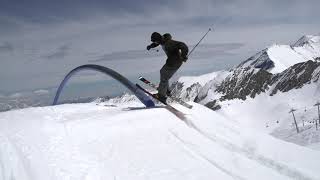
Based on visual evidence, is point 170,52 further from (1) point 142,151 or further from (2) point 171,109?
(1) point 142,151

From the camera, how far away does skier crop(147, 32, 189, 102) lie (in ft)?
55.8

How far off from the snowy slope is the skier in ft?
11.6

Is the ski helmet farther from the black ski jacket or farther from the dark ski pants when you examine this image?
the dark ski pants

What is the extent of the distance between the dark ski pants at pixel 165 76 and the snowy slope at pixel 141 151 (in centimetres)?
367

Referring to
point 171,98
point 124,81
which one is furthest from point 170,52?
point 124,81

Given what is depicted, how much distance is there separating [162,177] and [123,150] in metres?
2.21

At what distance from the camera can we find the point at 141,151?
36.4ft

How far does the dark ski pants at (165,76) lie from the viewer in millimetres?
17844

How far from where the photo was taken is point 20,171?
9.27 meters

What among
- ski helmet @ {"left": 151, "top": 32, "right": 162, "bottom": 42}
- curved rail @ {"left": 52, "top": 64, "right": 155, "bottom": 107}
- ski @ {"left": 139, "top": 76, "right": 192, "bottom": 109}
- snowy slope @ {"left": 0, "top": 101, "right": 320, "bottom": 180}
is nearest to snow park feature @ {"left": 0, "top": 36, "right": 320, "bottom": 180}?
snowy slope @ {"left": 0, "top": 101, "right": 320, "bottom": 180}

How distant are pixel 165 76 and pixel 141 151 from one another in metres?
7.36

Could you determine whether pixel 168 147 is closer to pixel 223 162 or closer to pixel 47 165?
pixel 223 162

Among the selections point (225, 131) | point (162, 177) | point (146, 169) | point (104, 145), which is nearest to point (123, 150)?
point (104, 145)

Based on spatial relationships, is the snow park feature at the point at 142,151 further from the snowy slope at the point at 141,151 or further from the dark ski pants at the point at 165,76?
the dark ski pants at the point at 165,76
